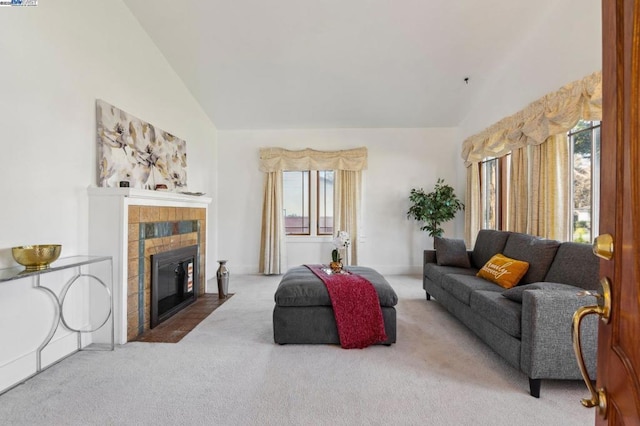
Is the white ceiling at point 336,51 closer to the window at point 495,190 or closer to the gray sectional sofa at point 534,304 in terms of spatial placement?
the window at point 495,190

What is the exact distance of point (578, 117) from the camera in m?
2.89

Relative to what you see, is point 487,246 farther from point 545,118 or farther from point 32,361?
point 32,361

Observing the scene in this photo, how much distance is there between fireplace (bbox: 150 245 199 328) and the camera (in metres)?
3.43

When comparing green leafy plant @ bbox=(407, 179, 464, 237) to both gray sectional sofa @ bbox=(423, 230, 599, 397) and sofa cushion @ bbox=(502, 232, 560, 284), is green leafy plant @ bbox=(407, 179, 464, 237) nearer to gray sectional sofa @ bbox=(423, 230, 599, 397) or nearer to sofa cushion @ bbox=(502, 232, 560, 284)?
gray sectional sofa @ bbox=(423, 230, 599, 397)

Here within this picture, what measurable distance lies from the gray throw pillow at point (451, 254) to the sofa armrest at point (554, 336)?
6.36 feet

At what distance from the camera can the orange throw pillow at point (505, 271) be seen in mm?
3023

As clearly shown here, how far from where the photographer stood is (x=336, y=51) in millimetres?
4191

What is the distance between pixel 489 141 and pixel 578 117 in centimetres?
157

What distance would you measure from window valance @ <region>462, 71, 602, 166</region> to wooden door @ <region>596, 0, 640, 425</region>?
2.66 meters

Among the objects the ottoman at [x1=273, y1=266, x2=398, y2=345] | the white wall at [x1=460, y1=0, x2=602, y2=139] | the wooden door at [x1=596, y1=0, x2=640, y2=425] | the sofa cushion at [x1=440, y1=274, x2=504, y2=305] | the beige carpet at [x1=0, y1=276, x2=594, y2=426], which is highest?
the white wall at [x1=460, y1=0, x2=602, y2=139]

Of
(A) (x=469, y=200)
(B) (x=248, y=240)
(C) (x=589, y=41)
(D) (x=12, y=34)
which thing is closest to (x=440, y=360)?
(C) (x=589, y=41)

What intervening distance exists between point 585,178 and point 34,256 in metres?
4.57

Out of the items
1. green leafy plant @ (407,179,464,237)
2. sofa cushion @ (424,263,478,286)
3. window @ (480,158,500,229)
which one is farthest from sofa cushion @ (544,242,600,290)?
green leafy plant @ (407,179,464,237)

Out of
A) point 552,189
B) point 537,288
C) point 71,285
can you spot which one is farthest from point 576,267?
point 71,285
